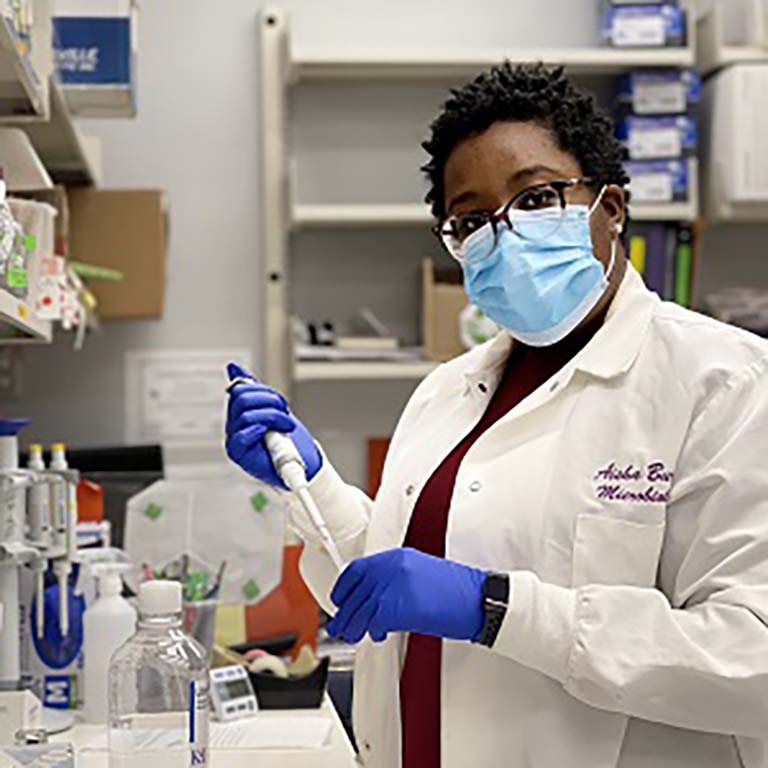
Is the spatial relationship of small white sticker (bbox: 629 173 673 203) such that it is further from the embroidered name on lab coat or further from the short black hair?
the embroidered name on lab coat

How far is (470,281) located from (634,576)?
0.43 m

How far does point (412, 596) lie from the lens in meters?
1.36

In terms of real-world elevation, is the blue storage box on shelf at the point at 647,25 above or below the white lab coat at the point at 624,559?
above

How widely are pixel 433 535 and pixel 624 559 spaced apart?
0.24 metres

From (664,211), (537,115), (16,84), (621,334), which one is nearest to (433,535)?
(621,334)

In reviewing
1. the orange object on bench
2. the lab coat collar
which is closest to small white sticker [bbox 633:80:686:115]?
the orange object on bench

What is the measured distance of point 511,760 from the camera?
1.46 metres

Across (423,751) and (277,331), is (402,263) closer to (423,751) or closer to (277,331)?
(277,331)

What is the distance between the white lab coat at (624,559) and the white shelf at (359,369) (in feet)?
5.94

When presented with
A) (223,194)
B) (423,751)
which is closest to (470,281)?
(423,751)

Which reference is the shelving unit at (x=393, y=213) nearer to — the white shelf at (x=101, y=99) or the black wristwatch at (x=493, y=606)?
the white shelf at (x=101, y=99)

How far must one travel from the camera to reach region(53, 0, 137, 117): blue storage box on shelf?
247 cm

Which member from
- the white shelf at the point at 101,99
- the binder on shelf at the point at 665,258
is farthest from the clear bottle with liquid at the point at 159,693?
the binder on shelf at the point at 665,258

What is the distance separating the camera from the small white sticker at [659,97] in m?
3.53
